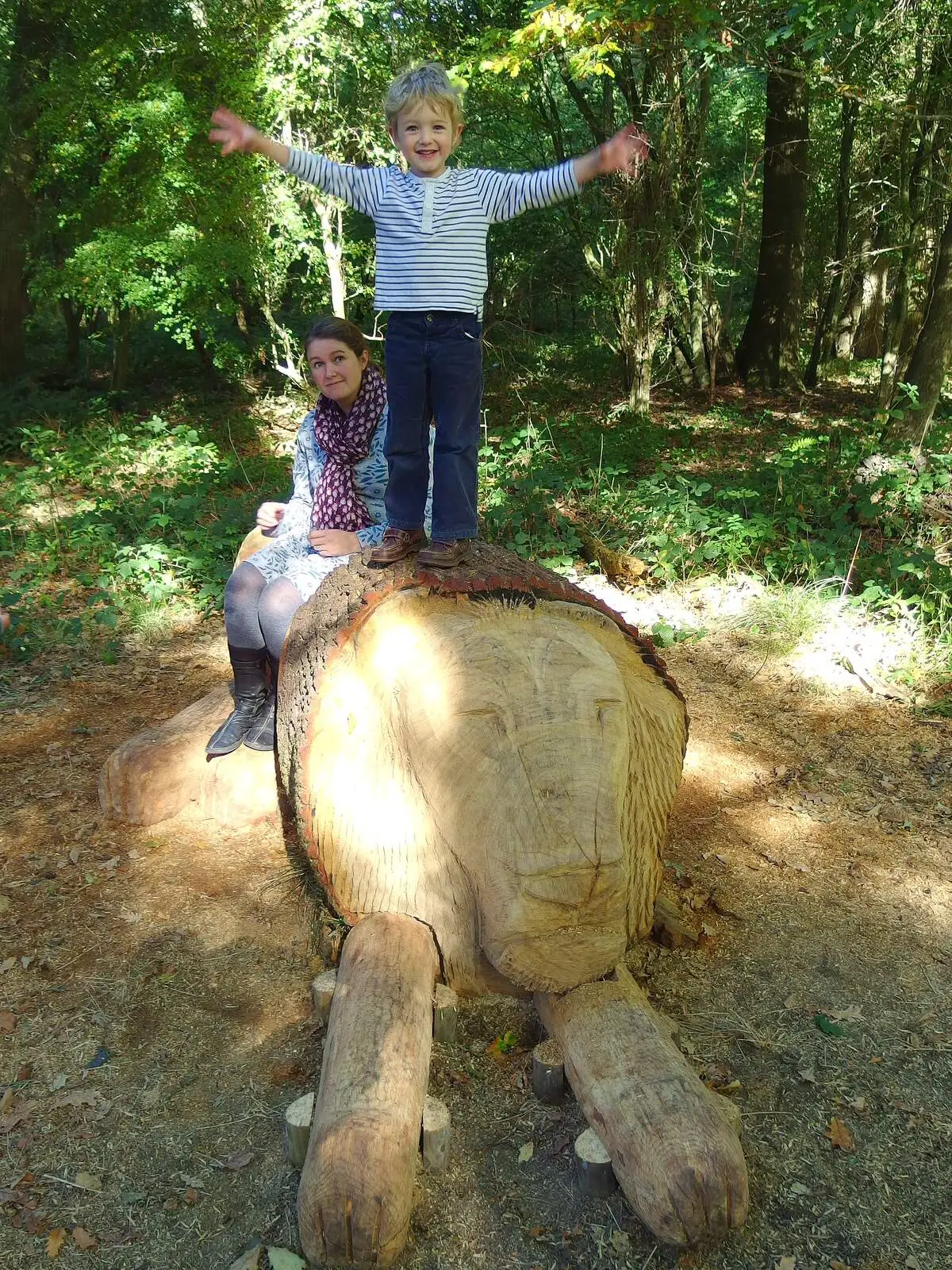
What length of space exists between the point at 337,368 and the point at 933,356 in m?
5.07

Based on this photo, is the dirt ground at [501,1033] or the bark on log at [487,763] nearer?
the dirt ground at [501,1033]

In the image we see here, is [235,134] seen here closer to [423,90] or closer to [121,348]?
[423,90]

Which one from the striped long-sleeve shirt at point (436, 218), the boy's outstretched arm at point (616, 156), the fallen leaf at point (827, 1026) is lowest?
the fallen leaf at point (827, 1026)

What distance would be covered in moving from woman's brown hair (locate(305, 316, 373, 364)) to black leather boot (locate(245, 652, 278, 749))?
1.16m

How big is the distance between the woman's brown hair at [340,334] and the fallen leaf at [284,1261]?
97.9 inches

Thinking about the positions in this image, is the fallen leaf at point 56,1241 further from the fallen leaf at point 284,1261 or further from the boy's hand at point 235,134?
the boy's hand at point 235,134

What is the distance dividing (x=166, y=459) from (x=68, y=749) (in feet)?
15.9

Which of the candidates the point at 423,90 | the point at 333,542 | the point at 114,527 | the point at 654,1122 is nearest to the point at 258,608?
the point at 333,542

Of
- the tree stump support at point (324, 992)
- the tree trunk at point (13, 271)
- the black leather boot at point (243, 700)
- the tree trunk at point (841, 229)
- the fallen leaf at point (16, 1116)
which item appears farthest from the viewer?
the tree trunk at point (841, 229)

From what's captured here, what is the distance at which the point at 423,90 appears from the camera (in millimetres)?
2449

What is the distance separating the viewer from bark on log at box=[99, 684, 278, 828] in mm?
3375

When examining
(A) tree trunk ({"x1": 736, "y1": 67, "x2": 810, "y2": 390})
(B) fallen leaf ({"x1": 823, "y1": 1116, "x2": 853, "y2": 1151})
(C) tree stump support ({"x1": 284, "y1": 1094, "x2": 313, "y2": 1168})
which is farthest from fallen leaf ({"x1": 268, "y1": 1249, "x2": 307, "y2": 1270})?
(A) tree trunk ({"x1": 736, "y1": 67, "x2": 810, "y2": 390})

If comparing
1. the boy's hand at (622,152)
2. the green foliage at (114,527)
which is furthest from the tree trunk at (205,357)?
the boy's hand at (622,152)

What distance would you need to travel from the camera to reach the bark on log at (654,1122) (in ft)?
5.46
